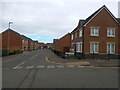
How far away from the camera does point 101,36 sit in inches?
1179

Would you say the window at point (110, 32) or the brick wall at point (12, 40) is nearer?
the window at point (110, 32)

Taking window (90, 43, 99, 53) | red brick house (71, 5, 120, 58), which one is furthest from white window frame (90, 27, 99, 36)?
window (90, 43, 99, 53)

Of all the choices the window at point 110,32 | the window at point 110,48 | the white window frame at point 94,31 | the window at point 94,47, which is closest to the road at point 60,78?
the window at point 94,47

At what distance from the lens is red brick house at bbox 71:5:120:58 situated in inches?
1168

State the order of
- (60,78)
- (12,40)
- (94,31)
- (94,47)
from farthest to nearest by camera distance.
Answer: (12,40)
(94,31)
(94,47)
(60,78)

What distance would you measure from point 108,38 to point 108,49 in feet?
6.20

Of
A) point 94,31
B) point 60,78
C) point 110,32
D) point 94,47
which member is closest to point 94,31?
point 94,31

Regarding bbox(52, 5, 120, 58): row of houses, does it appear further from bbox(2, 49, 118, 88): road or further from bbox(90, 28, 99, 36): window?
bbox(2, 49, 118, 88): road

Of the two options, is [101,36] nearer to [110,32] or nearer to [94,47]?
[110,32]

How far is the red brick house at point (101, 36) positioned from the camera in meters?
29.7

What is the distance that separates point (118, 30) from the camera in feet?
99.7

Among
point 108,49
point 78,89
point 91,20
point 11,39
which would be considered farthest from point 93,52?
point 11,39

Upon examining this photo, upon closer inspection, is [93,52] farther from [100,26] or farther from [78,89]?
[78,89]

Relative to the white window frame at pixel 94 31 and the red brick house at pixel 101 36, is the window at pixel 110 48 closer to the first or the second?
the red brick house at pixel 101 36
